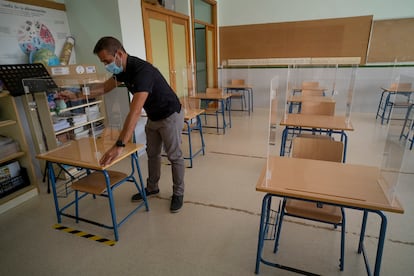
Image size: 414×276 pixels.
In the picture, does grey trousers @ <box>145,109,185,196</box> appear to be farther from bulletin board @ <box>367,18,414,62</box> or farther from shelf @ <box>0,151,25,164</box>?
bulletin board @ <box>367,18,414,62</box>

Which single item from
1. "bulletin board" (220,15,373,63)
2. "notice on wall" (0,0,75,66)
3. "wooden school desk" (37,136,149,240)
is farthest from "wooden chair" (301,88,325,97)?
"notice on wall" (0,0,75,66)

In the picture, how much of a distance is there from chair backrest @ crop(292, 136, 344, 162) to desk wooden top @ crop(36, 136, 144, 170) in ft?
4.08

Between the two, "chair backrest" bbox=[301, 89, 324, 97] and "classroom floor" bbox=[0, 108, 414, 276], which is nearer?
"classroom floor" bbox=[0, 108, 414, 276]

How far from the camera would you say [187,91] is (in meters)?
5.00

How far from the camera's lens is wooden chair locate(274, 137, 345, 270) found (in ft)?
5.21

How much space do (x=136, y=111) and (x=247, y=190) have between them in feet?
4.98

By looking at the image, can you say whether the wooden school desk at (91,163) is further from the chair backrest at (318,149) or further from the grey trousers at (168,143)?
the chair backrest at (318,149)

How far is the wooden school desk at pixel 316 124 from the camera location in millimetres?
2705

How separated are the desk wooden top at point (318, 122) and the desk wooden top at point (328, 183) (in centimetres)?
112

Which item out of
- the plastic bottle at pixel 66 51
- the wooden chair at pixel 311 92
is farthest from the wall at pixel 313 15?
the plastic bottle at pixel 66 51

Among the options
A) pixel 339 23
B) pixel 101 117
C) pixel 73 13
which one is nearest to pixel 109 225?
pixel 101 117

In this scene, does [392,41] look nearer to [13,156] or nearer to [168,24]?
[168,24]

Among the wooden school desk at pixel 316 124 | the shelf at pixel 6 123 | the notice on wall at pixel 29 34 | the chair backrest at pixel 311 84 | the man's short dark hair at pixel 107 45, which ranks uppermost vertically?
the notice on wall at pixel 29 34

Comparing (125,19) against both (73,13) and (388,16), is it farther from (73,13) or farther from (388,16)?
(388,16)
